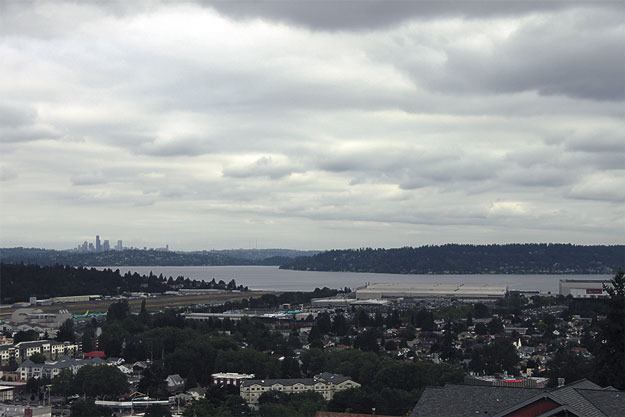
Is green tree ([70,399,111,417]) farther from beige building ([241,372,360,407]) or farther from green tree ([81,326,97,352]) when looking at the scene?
green tree ([81,326,97,352])

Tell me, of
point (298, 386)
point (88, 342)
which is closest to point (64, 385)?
point (298, 386)

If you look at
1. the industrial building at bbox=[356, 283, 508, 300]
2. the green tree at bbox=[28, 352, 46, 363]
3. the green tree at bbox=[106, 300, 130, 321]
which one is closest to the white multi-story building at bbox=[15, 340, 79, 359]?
the green tree at bbox=[28, 352, 46, 363]

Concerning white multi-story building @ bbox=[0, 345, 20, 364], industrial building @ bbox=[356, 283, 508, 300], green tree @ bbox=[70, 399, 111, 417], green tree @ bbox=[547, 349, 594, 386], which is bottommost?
green tree @ bbox=[70, 399, 111, 417]

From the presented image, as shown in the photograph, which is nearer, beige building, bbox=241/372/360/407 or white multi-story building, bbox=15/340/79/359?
beige building, bbox=241/372/360/407

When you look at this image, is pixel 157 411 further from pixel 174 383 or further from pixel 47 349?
pixel 47 349

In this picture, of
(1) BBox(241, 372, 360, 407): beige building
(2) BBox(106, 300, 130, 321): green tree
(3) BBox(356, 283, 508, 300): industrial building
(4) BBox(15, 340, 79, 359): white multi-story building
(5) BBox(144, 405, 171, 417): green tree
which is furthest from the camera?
(3) BBox(356, 283, 508, 300): industrial building

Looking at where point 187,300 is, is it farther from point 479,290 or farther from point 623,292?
point 623,292

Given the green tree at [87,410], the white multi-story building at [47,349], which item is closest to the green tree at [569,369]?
the green tree at [87,410]
